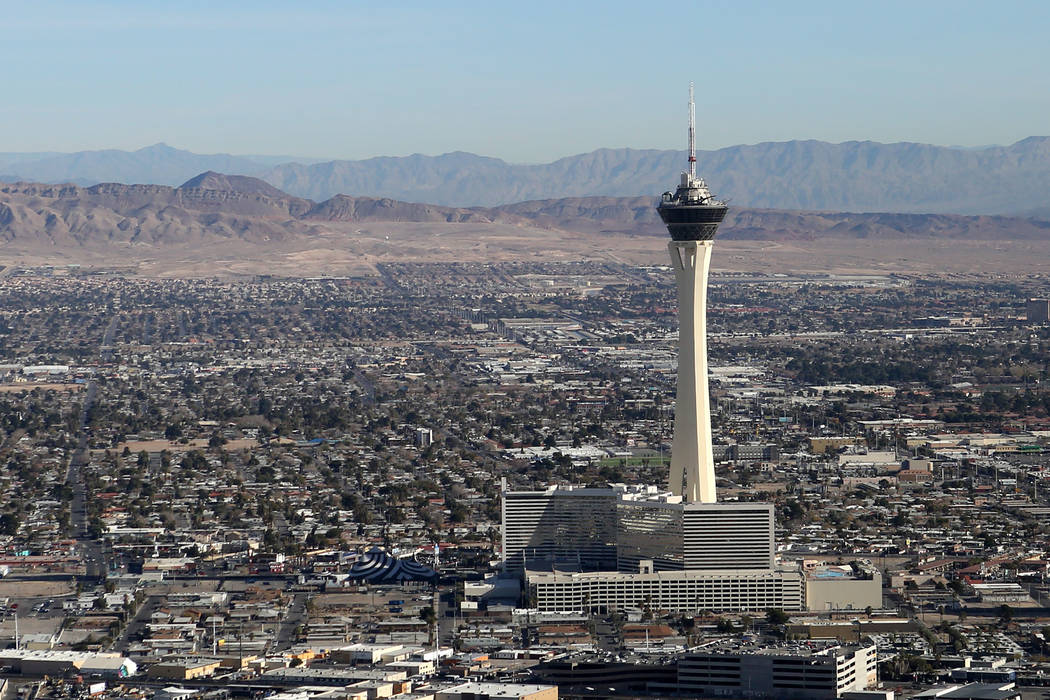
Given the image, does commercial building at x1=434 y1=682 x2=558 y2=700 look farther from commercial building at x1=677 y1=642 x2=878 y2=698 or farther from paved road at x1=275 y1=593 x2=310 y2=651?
paved road at x1=275 y1=593 x2=310 y2=651

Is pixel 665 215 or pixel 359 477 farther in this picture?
pixel 359 477

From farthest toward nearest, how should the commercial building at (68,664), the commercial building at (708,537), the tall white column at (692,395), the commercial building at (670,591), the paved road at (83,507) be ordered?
1. the paved road at (83,507)
2. the tall white column at (692,395)
3. the commercial building at (708,537)
4. the commercial building at (670,591)
5. the commercial building at (68,664)

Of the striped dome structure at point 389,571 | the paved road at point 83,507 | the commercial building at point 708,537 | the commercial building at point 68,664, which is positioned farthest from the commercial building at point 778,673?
the paved road at point 83,507

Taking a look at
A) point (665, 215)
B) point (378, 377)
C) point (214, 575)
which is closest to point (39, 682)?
point (214, 575)

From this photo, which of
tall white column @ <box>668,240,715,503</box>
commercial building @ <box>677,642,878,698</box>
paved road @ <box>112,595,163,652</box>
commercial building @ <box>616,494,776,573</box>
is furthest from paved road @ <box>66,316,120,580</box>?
commercial building @ <box>677,642,878,698</box>

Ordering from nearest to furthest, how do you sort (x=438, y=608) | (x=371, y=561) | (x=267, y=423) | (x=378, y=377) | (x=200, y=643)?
(x=200, y=643) → (x=438, y=608) → (x=371, y=561) → (x=267, y=423) → (x=378, y=377)

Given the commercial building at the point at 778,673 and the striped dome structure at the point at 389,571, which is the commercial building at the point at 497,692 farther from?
the striped dome structure at the point at 389,571

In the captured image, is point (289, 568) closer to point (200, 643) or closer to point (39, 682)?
point (200, 643)
